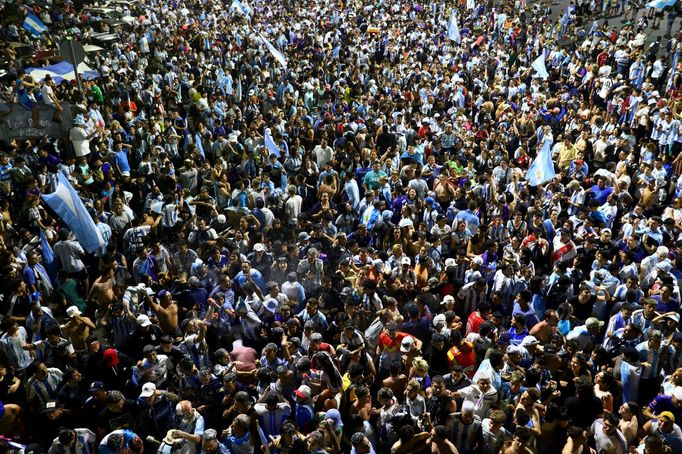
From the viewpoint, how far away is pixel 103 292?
798 cm

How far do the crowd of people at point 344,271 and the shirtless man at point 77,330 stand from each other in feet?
0.09

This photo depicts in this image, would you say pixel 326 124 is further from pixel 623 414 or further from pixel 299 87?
pixel 623 414

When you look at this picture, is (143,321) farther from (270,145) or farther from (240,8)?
(240,8)

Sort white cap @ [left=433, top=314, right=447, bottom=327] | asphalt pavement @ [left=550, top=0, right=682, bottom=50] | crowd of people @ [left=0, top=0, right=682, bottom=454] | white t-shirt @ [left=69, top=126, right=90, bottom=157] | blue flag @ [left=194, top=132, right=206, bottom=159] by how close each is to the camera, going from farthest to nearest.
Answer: asphalt pavement @ [left=550, top=0, right=682, bottom=50]
blue flag @ [left=194, top=132, right=206, bottom=159]
white t-shirt @ [left=69, top=126, right=90, bottom=157]
white cap @ [left=433, top=314, right=447, bottom=327]
crowd of people @ [left=0, top=0, right=682, bottom=454]

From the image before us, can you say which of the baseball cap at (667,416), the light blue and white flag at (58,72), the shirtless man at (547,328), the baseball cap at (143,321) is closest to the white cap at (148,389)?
the baseball cap at (143,321)

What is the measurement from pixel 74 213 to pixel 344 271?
3848 mm

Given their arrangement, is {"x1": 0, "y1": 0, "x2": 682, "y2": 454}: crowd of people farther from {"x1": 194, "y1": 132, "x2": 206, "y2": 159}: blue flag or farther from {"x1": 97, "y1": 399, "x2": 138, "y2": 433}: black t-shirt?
{"x1": 194, "y1": 132, "x2": 206, "y2": 159}: blue flag

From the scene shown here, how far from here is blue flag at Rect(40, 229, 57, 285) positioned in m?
8.48

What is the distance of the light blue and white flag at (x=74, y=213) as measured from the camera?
27.6ft

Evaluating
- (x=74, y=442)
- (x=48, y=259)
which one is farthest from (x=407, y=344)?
(x=48, y=259)

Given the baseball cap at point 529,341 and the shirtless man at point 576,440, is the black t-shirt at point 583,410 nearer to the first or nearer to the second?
the shirtless man at point 576,440

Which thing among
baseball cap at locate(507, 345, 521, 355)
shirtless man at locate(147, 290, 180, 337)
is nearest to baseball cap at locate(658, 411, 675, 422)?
baseball cap at locate(507, 345, 521, 355)

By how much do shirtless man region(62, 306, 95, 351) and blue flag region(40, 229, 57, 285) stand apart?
1.58m

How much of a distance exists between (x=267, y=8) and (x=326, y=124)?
1503cm
